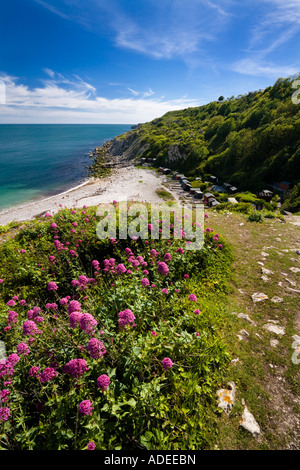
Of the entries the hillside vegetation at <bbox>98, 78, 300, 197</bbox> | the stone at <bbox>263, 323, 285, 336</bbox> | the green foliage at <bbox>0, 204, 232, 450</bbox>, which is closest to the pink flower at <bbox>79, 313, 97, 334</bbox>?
the green foliage at <bbox>0, 204, 232, 450</bbox>

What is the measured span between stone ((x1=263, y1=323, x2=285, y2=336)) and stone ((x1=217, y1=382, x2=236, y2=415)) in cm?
212

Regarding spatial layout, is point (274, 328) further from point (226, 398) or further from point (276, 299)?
point (226, 398)

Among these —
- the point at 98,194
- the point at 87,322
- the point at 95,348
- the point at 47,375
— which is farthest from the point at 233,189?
the point at 47,375

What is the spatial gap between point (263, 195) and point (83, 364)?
119 feet

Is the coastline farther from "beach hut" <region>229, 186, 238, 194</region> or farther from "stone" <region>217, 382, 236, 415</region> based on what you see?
"stone" <region>217, 382, 236, 415</region>

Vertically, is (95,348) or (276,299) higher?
(95,348)

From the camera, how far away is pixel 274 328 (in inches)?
203

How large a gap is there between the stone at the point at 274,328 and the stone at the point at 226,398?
2.12m

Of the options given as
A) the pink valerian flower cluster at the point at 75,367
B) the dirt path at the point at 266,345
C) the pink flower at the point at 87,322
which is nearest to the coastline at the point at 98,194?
the dirt path at the point at 266,345

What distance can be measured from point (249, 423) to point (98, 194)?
136 feet

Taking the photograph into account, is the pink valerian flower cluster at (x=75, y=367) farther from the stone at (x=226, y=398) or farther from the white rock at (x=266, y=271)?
the white rock at (x=266, y=271)

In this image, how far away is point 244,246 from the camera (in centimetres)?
944

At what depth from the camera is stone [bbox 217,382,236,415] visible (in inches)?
136

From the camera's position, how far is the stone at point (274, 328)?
5020 millimetres
